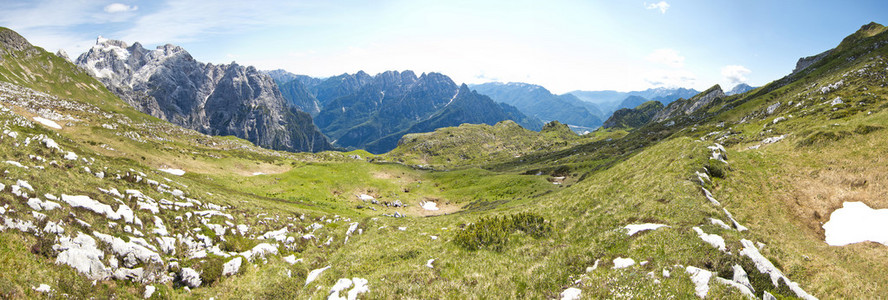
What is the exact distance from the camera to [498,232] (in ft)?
67.7

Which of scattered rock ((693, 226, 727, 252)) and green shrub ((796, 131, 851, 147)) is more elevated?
green shrub ((796, 131, 851, 147))

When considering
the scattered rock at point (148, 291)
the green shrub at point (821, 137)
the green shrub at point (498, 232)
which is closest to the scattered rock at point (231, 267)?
the scattered rock at point (148, 291)

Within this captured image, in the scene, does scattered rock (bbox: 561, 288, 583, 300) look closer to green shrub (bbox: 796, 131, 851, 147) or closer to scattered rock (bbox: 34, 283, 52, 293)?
scattered rock (bbox: 34, 283, 52, 293)

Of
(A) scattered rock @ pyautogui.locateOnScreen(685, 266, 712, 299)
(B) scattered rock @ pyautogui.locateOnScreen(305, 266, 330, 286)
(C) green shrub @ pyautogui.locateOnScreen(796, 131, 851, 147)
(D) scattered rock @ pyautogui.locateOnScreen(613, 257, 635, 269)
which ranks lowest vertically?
(B) scattered rock @ pyautogui.locateOnScreen(305, 266, 330, 286)

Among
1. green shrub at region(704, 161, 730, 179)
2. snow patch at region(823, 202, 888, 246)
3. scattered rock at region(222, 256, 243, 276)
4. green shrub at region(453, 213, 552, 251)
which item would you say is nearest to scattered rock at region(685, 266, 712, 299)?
green shrub at region(453, 213, 552, 251)

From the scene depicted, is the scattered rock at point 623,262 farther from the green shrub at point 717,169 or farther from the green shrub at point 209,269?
the green shrub at point 209,269

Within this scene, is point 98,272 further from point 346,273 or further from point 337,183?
point 337,183

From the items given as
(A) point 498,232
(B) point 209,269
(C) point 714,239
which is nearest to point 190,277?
(B) point 209,269

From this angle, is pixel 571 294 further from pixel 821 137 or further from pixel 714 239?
pixel 821 137

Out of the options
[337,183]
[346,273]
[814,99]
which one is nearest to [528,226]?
[346,273]

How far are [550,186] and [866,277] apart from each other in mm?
47427

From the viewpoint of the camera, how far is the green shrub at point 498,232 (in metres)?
19.8

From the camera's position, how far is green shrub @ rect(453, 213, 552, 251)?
19.8 meters

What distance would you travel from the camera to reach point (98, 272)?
44.5 ft
